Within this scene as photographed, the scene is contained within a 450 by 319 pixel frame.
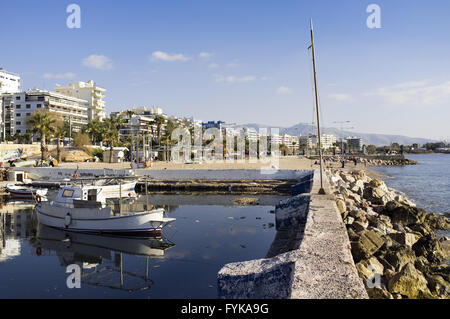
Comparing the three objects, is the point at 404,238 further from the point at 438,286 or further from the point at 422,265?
the point at 438,286

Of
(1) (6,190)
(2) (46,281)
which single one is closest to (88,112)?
(1) (6,190)

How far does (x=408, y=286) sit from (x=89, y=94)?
349 ft

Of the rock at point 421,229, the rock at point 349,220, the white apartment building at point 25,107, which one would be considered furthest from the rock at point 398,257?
the white apartment building at point 25,107

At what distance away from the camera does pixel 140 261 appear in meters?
14.5

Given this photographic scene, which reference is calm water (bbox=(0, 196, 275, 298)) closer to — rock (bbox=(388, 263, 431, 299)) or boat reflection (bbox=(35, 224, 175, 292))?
boat reflection (bbox=(35, 224, 175, 292))

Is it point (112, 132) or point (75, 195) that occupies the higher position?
point (112, 132)

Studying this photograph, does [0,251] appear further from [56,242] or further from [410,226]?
[410,226]

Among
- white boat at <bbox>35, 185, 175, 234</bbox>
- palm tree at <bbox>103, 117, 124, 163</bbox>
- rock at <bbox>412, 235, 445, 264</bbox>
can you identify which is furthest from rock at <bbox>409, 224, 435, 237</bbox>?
palm tree at <bbox>103, 117, 124, 163</bbox>

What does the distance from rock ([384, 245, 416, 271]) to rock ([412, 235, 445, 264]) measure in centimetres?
196

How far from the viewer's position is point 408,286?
8.57 metres

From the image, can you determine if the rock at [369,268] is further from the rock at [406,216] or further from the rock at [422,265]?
the rock at [406,216]

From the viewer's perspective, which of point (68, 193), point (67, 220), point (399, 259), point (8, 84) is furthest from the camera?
point (8, 84)

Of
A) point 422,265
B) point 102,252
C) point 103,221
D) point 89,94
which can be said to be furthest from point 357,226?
point 89,94

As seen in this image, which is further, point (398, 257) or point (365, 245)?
Answer: point (365, 245)
